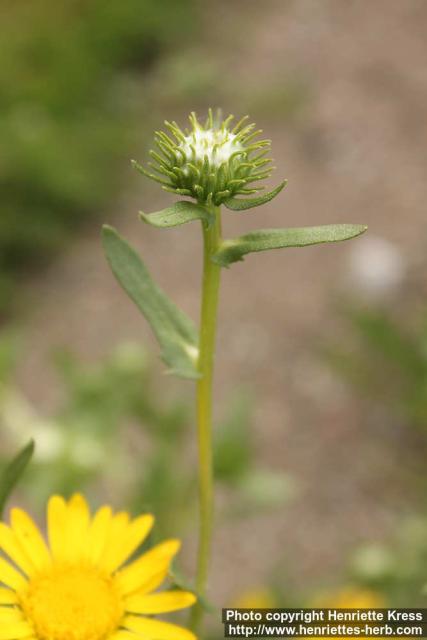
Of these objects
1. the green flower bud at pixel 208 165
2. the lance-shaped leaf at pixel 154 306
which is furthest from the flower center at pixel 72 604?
the green flower bud at pixel 208 165

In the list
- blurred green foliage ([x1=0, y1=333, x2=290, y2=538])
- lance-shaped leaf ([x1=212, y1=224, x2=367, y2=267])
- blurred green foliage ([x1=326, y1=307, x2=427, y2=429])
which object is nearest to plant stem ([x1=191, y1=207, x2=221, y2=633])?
lance-shaped leaf ([x1=212, y1=224, x2=367, y2=267])

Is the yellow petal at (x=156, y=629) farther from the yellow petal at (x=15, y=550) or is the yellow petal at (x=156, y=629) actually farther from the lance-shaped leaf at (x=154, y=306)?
the lance-shaped leaf at (x=154, y=306)

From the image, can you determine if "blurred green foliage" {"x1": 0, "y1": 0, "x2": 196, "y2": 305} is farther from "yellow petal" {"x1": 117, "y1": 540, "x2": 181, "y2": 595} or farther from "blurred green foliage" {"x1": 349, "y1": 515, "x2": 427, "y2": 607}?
"yellow petal" {"x1": 117, "y1": 540, "x2": 181, "y2": 595}

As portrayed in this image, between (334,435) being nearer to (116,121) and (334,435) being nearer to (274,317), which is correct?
(274,317)

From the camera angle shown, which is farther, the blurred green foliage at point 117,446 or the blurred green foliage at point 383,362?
the blurred green foliage at point 383,362

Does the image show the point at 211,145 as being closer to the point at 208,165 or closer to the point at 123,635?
the point at 208,165
